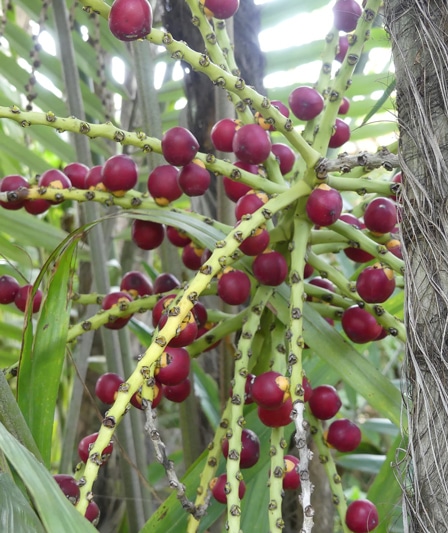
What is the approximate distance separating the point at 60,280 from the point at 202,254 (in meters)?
0.16

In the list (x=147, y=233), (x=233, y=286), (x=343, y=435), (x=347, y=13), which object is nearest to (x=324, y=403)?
(x=343, y=435)

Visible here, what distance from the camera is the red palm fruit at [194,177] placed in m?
0.65

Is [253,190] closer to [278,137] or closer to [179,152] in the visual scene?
[179,152]

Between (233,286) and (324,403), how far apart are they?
141 millimetres

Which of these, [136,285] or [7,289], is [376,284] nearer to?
[136,285]

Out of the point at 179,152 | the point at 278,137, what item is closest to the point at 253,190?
the point at 179,152

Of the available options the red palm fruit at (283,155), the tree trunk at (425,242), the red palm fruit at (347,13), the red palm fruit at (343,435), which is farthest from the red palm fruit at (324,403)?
the red palm fruit at (347,13)

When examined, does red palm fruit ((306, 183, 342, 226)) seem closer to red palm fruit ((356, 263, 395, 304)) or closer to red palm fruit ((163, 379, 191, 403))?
red palm fruit ((356, 263, 395, 304))

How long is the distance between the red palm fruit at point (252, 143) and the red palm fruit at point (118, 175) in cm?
10

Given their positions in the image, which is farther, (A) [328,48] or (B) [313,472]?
(B) [313,472]

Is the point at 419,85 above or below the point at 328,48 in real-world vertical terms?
below

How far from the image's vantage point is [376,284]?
65 centimetres

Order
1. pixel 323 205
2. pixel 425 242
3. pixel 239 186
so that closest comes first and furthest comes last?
pixel 425 242
pixel 323 205
pixel 239 186

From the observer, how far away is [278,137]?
127 centimetres
